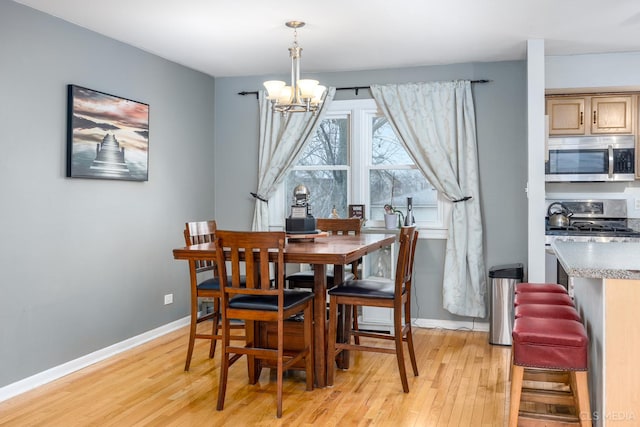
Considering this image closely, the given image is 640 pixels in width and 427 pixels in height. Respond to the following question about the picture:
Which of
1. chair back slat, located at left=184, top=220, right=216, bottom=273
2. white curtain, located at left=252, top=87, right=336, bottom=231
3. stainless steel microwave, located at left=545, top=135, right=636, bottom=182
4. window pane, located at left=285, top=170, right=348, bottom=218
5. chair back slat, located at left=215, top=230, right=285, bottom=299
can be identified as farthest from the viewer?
window pane, located at left=285, top=170, right=348, bottom=218

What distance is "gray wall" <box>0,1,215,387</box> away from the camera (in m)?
3.62

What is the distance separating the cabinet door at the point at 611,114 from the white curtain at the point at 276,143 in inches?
96.1

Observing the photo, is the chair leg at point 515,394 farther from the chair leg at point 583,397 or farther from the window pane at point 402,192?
the window pane at point 402,192

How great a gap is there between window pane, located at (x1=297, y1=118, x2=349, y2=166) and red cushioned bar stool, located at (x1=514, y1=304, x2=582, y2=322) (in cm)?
310

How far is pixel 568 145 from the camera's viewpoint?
534cm

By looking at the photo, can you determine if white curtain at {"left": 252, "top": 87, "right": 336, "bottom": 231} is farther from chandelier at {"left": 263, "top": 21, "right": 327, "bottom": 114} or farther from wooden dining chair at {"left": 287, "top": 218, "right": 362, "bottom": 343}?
chandelier at {"left": 263, "top": 21, "right": 327, "bottom": 114}

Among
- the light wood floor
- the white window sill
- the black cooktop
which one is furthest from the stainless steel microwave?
the light wood floor

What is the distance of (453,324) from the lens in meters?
5.39

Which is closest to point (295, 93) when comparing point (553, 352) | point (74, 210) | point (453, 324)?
point (74, 210)

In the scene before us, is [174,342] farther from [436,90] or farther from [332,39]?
[436,90]

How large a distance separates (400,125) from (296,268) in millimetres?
1734

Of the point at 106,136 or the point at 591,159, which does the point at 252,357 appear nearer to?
the point at 106,136

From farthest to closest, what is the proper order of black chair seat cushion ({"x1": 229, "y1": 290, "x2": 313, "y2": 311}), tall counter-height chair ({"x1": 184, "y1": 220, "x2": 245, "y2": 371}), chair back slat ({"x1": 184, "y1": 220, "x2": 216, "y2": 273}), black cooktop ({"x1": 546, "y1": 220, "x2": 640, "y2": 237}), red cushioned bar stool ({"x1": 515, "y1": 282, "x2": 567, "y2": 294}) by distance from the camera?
1. black cooktop ({"x1": 546, "y1": 220, "x2": 640, "y2": 237})
2. chair back slat ({"x1": 184, "y1": 220, "x2": 216, "y2": 273})
3. tall counter-height chair ({"x1": 184, "y1": 220, "x2": 245, "y2": 371})
4. red cushioned bar stool ({"x1": 515, "y1": 282, "x2": 567, "y2": 294})
5. black chair seat cushion ({"x1": 229, "y1": 290, "x2": 313, "y2": 311})

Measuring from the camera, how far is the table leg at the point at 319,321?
3535 millimetres
